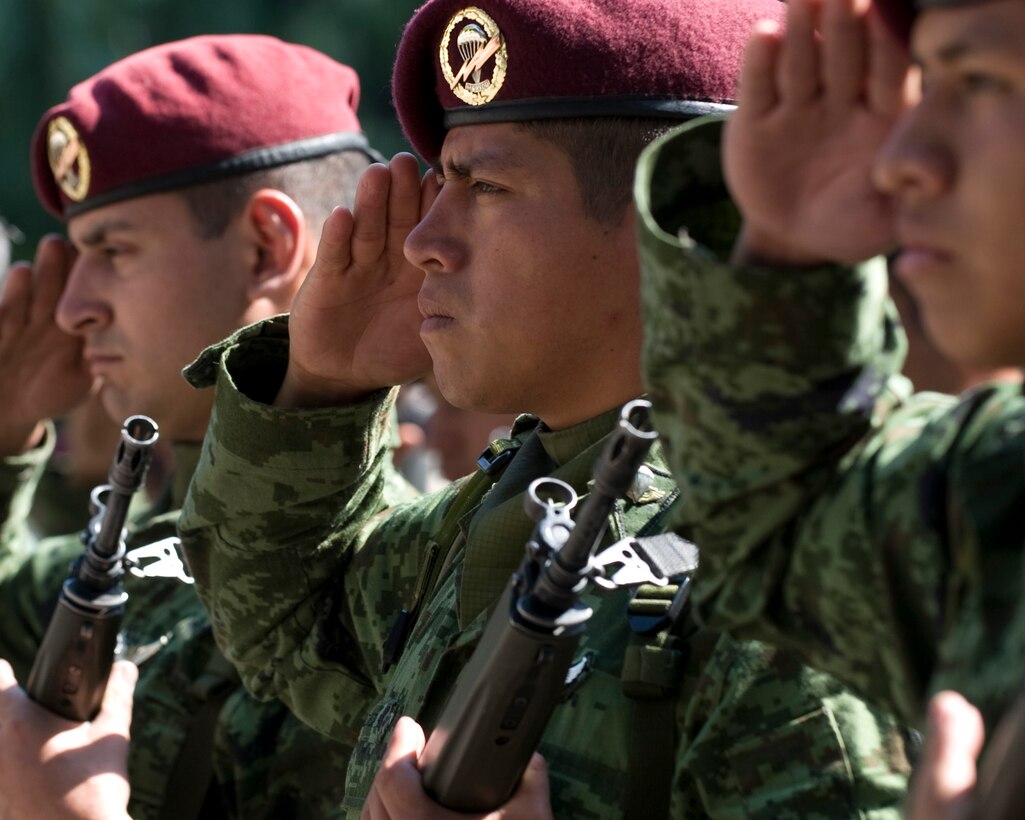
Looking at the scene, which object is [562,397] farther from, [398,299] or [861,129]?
[861,129]

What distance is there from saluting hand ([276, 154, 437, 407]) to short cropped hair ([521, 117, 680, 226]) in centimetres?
46

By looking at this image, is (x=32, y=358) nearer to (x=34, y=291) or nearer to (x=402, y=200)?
(x=34, y=291)

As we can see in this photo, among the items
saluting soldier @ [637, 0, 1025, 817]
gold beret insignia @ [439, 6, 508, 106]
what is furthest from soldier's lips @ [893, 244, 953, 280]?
gold beret insignia @ [439, 6, 508, 106]

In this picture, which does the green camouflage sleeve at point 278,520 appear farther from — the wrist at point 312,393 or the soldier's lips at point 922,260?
the soldier's lips at point 922,260

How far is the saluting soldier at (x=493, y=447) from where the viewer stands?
215 cm

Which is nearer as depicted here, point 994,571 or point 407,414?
point 994,571

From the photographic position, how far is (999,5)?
1527mm

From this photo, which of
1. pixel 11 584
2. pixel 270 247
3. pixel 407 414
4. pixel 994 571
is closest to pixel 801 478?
pixel 994 571

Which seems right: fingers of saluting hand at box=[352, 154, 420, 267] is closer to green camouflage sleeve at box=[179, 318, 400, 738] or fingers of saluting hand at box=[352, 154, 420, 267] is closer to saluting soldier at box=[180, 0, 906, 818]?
saluting soldier at box=[180, 0, 906, 818]

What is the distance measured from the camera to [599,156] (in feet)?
8.92

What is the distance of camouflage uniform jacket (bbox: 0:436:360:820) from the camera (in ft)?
11.6

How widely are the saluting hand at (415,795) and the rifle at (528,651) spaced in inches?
0.6

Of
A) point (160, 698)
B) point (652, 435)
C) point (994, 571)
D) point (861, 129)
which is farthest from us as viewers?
point (160, 698)

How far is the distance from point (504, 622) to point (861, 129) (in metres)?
0.78
